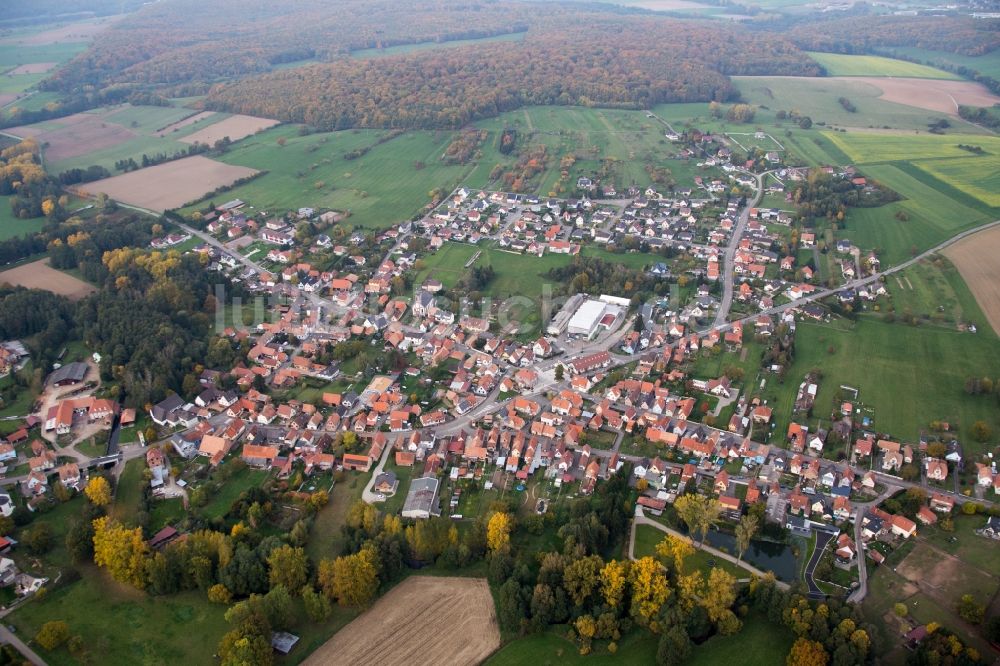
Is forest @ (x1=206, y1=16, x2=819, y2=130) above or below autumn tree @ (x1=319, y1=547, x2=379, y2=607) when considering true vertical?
above

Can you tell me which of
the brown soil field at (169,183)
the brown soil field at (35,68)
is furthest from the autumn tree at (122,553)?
the brown soil field at (35,68)

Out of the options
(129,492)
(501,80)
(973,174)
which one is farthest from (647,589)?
(501,80)

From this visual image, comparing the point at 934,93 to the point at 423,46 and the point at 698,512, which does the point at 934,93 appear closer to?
the point at 423,46

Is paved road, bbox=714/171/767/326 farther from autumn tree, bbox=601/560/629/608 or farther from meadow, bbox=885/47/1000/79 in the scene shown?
meadow, bbox=885/47/1000/79

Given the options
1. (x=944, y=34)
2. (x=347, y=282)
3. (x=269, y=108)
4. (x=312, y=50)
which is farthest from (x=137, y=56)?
(x=944, y=34)

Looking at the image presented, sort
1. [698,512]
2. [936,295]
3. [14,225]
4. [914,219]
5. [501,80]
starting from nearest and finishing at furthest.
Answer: [698,512], [936,295], [914,219], [14,225], [501,80]

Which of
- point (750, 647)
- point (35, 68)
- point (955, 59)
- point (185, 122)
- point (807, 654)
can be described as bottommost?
point (750, 647)

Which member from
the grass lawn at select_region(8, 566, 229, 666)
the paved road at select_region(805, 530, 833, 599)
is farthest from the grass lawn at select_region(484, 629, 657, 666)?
the grass lawn at select_region(8, 566, 229, 666)
